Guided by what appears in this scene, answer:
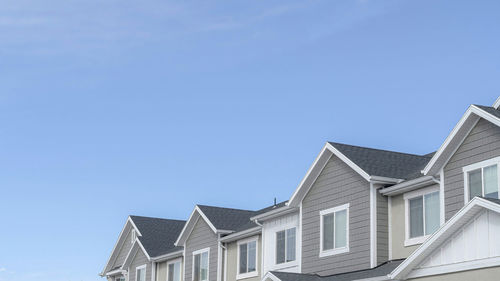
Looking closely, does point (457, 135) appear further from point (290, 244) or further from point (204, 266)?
point (204, 266)

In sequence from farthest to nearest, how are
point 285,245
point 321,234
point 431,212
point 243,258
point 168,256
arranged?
1. point 168,256
2. point 243,258
3. point 285,245
4. point 321,234
5. point 431,212

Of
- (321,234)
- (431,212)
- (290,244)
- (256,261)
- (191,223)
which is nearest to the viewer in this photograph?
(431,212)

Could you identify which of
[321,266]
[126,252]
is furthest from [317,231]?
[126,252]

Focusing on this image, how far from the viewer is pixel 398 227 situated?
27.0 metres

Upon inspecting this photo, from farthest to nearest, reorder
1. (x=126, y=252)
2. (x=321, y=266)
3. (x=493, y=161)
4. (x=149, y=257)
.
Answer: (x=126, y=252) < (x=149, y=257) < (x=321, y=266) < (x=493, y=161)

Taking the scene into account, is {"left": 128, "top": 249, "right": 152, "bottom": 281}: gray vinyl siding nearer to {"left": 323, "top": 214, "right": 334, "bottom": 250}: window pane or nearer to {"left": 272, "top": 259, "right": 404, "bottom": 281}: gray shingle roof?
{"left": 272, "top": 259, "right": 404, "bottom": 281}: gray shingle roof

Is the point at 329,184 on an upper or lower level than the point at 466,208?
upper

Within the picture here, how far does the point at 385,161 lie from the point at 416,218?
326 cm

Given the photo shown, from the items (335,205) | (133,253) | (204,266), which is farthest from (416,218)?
(133,253)

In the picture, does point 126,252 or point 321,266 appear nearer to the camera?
point 321,266

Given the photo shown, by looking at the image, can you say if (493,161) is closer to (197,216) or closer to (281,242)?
(281,242)

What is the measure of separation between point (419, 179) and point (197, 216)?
1588 centimetres

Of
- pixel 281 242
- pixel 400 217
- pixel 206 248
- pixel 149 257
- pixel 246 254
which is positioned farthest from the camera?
pixel 149 257

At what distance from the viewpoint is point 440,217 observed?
2489 cm
